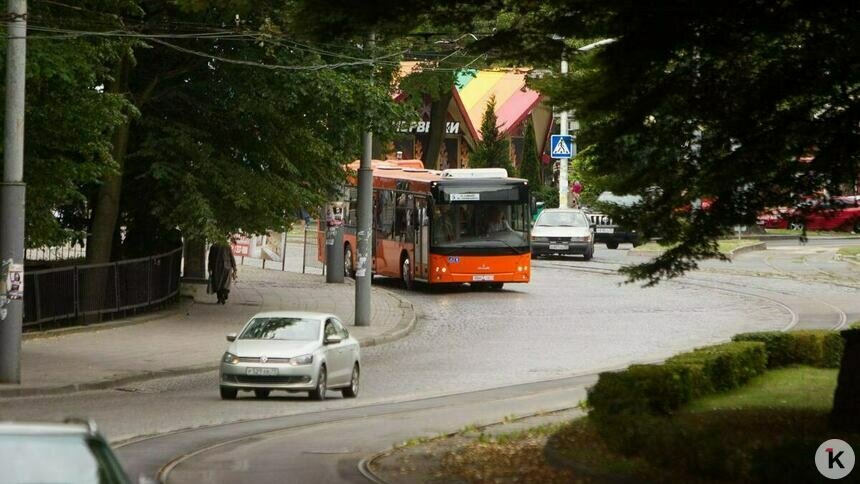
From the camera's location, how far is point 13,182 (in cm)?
2153

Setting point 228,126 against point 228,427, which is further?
point 228,126

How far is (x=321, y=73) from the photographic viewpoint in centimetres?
3064

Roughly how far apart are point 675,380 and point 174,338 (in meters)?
15.9

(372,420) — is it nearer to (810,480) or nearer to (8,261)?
(8,261)

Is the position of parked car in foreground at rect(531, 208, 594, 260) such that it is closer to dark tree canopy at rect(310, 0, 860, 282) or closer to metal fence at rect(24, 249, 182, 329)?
metal fence at rect(24, 249, 182, 329)

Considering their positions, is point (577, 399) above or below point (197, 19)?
below

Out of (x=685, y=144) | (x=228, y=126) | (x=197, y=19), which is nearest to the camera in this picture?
(x=685, y=144)

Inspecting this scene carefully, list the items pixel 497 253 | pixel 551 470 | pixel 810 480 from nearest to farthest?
pixel 810 480 < pixel 551 470 < pixel 497 253

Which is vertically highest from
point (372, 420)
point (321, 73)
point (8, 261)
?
point (321, 73)

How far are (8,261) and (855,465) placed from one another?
1425 cm

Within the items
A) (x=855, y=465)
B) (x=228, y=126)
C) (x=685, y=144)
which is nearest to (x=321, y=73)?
(x=228, y=126)

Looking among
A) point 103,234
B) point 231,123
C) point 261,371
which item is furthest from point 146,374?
point 231,123

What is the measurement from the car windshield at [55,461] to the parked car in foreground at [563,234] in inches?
1896

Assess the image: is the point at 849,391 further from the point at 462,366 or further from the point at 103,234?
the point at 103,234
